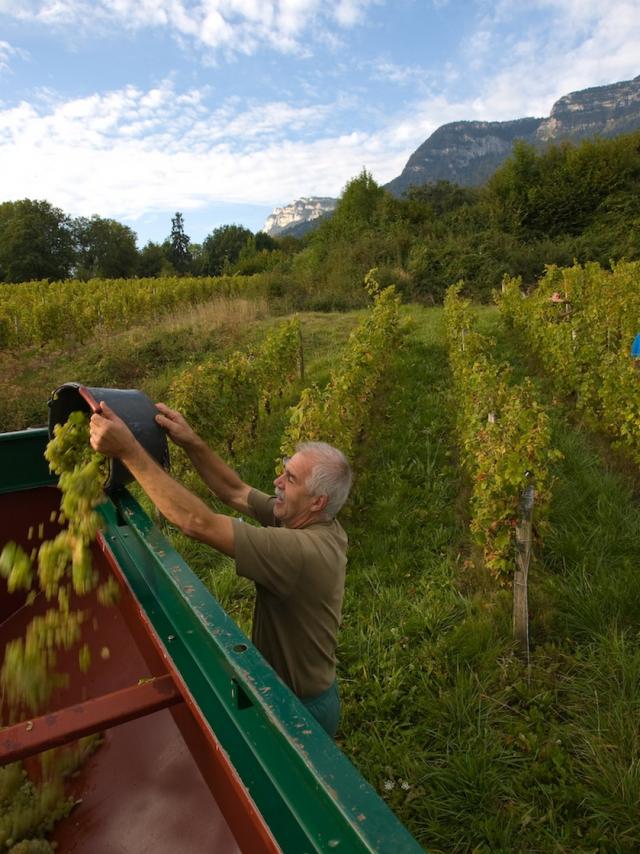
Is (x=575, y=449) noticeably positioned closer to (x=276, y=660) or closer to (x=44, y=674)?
(x=276, y=660)

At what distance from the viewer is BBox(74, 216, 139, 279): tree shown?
52484 mm

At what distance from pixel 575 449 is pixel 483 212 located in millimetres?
26490

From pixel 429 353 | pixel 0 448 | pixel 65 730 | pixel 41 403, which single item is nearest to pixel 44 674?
pixel 65 730

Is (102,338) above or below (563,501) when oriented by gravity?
above

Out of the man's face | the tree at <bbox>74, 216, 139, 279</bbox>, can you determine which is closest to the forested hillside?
the man's face

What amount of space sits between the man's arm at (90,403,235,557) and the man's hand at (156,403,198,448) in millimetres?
339

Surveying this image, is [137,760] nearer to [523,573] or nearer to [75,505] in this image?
[75,505]

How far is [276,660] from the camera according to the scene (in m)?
1.89

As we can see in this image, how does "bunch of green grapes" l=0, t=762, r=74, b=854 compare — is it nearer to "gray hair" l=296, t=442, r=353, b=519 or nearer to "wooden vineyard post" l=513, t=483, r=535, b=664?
"gray hair" l=296, t=442, r=353, b=519

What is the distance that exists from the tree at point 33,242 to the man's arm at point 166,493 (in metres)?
49.3

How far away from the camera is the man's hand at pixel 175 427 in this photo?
6.87ft

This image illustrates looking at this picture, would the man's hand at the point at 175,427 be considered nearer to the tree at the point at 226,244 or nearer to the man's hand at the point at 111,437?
the man's hand at the point at 111,437

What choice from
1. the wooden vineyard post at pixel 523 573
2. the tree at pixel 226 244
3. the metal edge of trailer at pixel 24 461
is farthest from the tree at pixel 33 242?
the wooden vineyard post at pixel 523 573

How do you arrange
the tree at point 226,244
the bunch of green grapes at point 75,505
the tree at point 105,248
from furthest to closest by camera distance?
the tree at point 226,244
the tree at point 105,248
the bunch of green grapes at point 75,505
